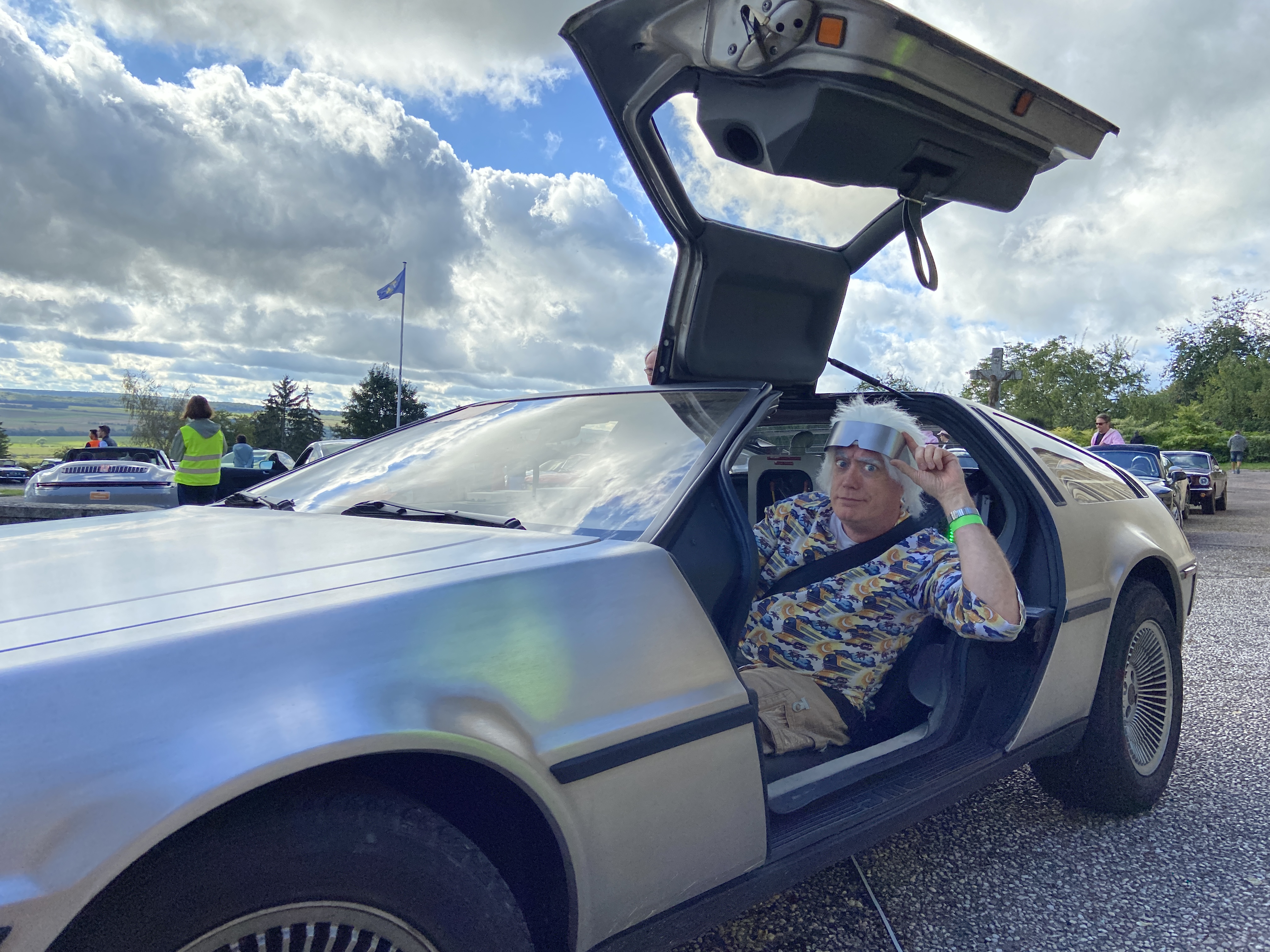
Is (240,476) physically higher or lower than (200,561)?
lower

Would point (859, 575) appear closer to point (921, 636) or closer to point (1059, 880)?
point (921, 636)

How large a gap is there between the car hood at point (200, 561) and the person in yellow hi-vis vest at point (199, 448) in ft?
19.3

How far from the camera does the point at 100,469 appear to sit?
34.6 ft

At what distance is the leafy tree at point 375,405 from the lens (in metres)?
63.5

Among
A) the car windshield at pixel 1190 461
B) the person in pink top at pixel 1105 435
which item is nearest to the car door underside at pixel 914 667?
the person in pink top at pixel 1105 435

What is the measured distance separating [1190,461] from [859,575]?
19.1 meters

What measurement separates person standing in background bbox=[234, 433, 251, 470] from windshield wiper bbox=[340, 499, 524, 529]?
1018cm

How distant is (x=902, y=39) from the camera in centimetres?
211

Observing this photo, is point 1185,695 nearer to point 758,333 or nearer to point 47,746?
point 758,333

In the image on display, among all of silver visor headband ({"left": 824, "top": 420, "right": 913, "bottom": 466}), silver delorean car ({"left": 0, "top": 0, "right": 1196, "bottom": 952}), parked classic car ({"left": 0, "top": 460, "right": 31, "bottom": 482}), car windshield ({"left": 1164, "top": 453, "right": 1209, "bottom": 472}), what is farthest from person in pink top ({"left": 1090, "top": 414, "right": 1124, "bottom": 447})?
parked classic car ({"left": 0, "top": 460, "right": 31, "bottom": 482})

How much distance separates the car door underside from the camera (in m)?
1.79

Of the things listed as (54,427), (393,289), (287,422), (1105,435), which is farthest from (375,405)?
(54,427)

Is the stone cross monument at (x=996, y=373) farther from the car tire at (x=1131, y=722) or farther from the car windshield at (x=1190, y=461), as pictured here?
the car tire at (x=1131, y=722)

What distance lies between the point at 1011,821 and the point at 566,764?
→ 2.12 metres
